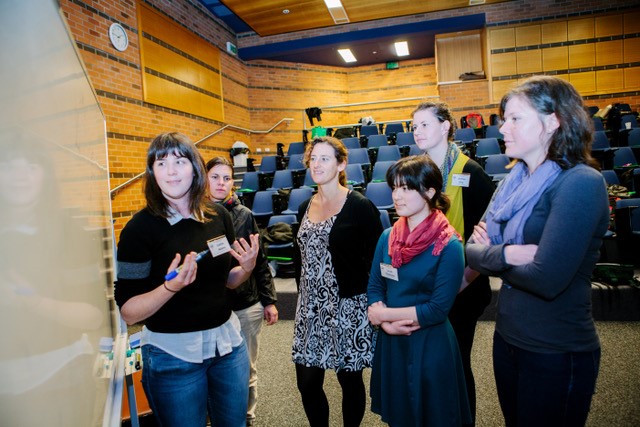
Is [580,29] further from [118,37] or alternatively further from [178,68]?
[118,37]

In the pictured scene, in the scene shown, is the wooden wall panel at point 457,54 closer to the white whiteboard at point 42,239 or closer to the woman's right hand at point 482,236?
the woman's right hand at point 482,236

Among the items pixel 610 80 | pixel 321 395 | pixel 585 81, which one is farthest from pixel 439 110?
pixel 610 80

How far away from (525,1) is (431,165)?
9.94 m

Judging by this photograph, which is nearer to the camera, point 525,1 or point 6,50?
point 6,50

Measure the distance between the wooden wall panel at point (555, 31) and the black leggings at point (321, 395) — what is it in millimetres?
10268

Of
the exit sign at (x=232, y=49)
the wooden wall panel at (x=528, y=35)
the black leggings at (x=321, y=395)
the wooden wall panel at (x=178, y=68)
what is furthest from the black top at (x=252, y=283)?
the wooden wall panel at (x=528, y=35)

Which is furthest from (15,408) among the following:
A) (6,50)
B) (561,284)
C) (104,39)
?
(104,39)

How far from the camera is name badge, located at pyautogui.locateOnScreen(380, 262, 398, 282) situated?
142 centimetres

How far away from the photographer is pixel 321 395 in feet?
5.44

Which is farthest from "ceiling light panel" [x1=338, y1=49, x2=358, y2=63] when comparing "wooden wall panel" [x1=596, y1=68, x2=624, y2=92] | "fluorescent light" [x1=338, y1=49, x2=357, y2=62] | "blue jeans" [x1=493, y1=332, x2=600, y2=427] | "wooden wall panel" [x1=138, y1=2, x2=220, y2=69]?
"blue jeans" [x1=493, y1=332, x2=600, y2=427]

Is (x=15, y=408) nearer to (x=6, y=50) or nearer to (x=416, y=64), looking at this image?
(x=6, y=50)

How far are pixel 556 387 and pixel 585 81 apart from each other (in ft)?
34.1

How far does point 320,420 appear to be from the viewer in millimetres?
1651

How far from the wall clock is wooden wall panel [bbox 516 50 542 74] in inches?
339
